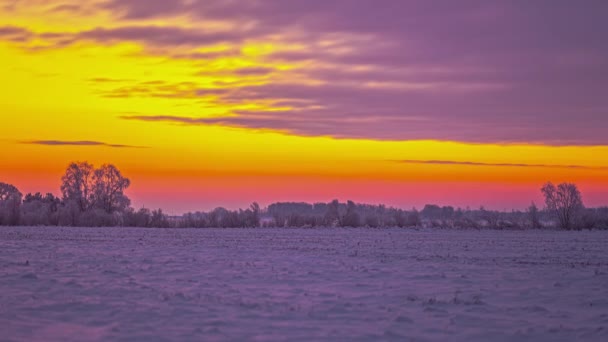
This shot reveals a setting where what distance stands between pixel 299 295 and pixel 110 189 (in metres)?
57.3

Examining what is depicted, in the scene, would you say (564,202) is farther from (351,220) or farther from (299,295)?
(299,295)

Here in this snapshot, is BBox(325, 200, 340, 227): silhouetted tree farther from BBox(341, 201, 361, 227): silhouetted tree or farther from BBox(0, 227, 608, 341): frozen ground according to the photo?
BBox(0, 227, 608, 341): frozen ground

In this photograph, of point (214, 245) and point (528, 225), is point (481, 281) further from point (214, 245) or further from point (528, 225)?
point (528, 225)

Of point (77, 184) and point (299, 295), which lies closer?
point (299, 295)

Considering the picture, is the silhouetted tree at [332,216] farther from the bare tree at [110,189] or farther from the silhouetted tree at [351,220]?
the bare tree at [110,189]

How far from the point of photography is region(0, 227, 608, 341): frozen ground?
11.7m

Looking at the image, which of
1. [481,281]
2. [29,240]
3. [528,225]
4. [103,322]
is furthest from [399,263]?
[528,225]

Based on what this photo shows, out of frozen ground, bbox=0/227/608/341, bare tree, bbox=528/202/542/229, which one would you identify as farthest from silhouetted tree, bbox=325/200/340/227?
frozen ground, bbox=0/227/608/341

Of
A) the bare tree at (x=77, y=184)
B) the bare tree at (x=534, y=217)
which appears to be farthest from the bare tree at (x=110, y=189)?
the bare tree at (x=534, y=217)

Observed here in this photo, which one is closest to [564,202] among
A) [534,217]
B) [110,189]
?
[534,217]

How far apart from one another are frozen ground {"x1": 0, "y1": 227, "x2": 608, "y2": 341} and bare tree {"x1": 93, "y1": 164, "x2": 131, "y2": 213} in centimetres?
4386

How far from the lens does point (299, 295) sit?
50.1ft

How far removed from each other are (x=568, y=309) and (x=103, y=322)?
30.1ft

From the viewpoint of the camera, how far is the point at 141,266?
795 inches
